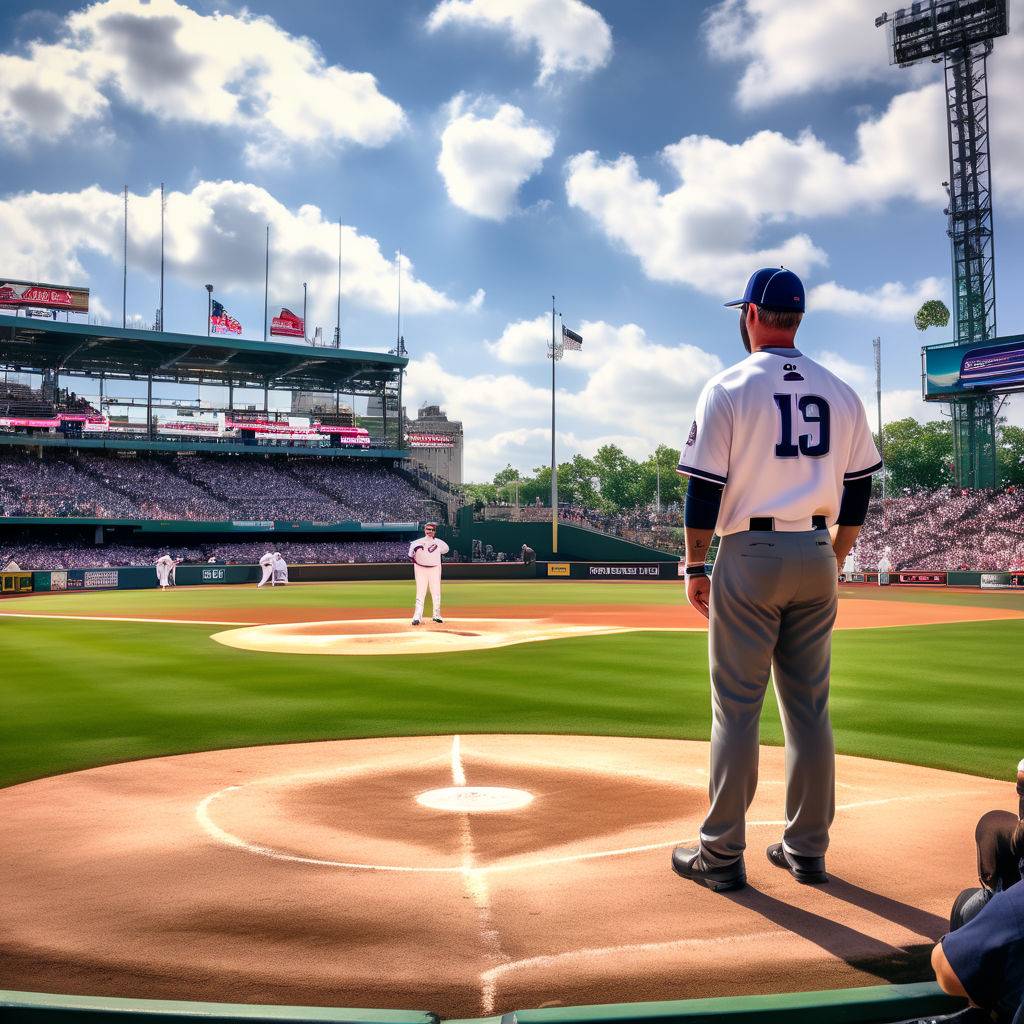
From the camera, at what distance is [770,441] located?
12.6 feet

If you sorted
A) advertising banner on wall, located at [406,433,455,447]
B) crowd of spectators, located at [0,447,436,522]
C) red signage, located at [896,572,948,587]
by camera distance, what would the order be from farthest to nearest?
advertising banner on wall, located at [406,433,455,447]
crowd of spectators, located at [0,447,436,522]
red signage, located at [896,572,948,587]

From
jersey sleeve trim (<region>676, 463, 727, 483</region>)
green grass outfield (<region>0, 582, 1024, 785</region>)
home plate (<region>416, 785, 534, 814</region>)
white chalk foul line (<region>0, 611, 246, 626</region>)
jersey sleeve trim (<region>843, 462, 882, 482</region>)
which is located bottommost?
white chalk foul line (<region>0, 611, 246, 626</region>)

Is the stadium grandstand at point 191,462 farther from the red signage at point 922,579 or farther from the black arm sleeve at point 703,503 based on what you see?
the black arm sleeve at point 703,503

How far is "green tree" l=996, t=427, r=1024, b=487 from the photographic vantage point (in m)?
91.6

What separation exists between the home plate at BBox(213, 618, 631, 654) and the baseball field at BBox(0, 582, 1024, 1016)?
251 centimetres

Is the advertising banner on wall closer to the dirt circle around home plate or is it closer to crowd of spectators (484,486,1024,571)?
crowd of spectators (484,486,1024,571)

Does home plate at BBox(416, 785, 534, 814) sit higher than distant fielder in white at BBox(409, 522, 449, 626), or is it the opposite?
distant fielder in white at BBox(409, 522, 449, 626)

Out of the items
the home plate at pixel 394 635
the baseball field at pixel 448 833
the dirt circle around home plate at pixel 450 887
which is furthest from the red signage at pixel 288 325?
the dirt circle around home plate at pixel 450 887

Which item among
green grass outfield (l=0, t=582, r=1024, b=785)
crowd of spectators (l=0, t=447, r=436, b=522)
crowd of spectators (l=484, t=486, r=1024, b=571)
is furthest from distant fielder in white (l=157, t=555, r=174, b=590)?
crowd of spectators (l=484, t=486, r=1024, b=571)

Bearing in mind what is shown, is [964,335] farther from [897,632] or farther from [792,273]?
[792,273]

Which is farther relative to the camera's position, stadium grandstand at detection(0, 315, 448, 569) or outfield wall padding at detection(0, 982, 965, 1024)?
stadium grandstand at detection(0, 315, 448, 569)

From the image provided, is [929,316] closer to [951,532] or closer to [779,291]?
[951,532]

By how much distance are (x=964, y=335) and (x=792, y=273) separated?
51.5 meters

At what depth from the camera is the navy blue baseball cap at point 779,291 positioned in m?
4.07
